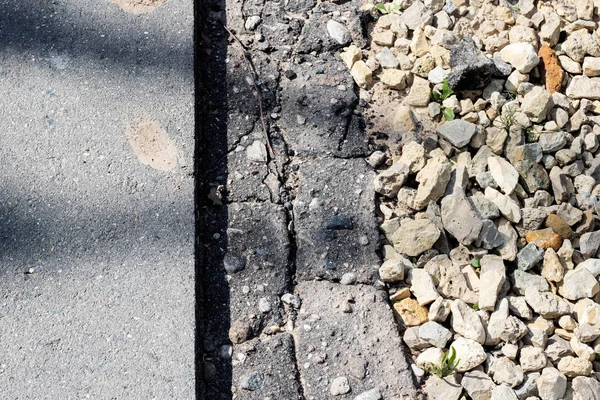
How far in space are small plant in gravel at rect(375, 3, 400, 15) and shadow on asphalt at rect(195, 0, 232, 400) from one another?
0.49 meters

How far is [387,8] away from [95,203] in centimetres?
114

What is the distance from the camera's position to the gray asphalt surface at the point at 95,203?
5.37ft

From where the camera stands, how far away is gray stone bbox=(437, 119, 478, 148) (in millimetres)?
2080

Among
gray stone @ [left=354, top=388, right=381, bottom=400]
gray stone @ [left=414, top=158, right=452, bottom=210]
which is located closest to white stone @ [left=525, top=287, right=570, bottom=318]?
gray stone @ [left=414, top=158, right=452, bottom=210]

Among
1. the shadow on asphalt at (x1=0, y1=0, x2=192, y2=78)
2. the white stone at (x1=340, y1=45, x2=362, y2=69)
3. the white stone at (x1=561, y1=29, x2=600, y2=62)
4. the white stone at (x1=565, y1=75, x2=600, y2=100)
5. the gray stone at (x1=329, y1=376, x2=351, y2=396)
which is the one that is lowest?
the gray stone at (x1=329, y1=376, x2=351, y2=396)

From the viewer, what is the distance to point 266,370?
5.64ft

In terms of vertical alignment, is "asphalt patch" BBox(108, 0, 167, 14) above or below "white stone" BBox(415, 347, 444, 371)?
above

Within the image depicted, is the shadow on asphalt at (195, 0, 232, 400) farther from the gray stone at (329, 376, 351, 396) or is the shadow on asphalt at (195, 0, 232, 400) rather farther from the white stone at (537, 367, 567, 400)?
the white stone at (537, 367, 567, 400)

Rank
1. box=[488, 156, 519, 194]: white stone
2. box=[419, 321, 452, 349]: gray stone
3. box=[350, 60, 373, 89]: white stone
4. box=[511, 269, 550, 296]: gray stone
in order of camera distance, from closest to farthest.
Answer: box=[419, 321, 452, 349]: gray stone → box=[511, 269, 550, 296]: gray stone → box=[488, 156, 519, 194]: white stone → box=[350, 60, 373, 89]: white stone

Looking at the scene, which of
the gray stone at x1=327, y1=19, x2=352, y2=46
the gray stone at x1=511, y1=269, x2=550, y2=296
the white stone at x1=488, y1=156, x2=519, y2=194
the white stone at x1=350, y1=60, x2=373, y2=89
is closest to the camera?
the gray stone at x1=511, y1=269, x2=550, y2=296

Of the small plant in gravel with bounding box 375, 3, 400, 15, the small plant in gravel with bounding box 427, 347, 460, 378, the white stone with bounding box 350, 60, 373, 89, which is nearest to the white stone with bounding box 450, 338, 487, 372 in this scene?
the small plant in gravel with bounding box 427, 347, 460, 378

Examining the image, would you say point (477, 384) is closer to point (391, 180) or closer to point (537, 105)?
point (391, 180)

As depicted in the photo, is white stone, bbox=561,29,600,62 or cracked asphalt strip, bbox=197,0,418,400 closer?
cracked asphalt strip, bbox=197,0,418,400

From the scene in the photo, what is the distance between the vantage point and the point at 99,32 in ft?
7.21
